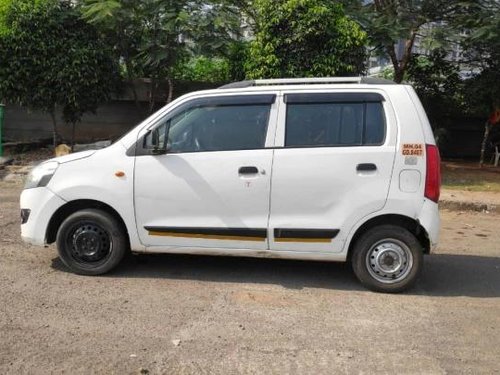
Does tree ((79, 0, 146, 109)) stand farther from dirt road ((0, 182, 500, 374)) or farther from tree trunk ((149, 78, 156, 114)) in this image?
dirt road ((0, 182, 500, 374))

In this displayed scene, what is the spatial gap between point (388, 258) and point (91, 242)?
2.80 metres

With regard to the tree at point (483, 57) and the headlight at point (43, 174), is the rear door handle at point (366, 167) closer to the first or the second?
the headlight at point (43, 174)

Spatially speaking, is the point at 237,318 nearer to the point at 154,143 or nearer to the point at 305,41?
the point at 154,143

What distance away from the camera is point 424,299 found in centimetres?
571

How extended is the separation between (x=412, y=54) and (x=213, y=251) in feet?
34.3

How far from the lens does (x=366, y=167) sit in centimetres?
563

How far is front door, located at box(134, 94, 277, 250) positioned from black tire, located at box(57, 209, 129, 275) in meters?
0.27

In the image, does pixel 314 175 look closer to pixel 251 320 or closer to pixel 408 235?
pixel 408 235

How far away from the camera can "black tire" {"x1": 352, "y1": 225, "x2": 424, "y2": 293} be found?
18.7 ft

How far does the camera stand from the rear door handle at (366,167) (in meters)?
5.62

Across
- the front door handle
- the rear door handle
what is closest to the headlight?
the front door handle

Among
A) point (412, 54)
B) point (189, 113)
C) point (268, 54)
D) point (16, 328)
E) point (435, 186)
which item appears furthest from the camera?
point (412, 54)

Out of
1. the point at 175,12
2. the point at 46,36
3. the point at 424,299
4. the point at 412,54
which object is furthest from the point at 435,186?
the point at 412,54

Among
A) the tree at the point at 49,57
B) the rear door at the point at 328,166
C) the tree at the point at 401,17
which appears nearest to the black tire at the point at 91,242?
the rear door at the point at 328,166
